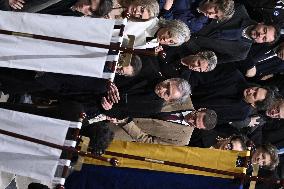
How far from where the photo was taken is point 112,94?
486 cm

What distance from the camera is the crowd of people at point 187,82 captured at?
5141 mm

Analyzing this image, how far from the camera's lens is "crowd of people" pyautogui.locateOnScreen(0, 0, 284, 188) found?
16.9 feet

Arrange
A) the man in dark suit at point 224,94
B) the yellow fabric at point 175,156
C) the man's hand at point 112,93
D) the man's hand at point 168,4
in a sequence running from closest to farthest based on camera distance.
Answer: the man's hand at point 112,93, the yellow fabric at point 175,156, the man's hand at point 168,4, the man in dark suit at point 224,94

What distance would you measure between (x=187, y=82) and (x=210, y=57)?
1.71 ft

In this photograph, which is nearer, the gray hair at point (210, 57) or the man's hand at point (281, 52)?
the gray hair at point (210, 57)

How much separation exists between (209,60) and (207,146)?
1070mm

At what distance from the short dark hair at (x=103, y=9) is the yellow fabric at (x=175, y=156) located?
1.58m

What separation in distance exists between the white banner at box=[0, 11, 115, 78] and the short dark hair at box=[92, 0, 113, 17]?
15.3 inches

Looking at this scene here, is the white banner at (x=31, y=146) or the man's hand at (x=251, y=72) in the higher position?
the man's hand at (x=251, y=72)

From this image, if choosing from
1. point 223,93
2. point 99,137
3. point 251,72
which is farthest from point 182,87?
point 251,72

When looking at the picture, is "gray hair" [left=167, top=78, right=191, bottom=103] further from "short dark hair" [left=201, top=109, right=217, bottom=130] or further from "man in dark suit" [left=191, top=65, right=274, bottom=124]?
"man in dark suit" [left=191, top=65, right=274, bottom=124]

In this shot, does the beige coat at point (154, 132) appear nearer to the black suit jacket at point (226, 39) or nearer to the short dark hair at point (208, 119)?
the short dark hair at point (208, 119)

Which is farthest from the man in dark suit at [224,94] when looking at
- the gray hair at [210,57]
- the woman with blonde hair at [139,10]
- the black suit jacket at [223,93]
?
the woman with blonde hair at [139,10]

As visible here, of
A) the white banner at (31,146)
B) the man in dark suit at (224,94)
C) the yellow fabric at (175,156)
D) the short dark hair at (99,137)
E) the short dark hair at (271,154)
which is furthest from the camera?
the man in dark suit at (224,94)
